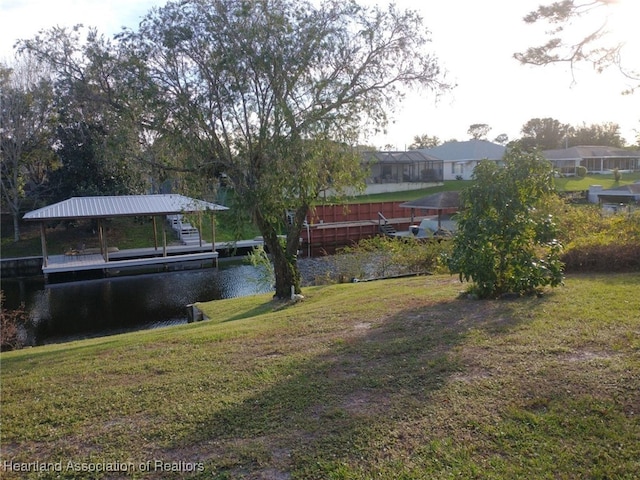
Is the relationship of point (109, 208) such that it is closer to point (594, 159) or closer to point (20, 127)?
point (20, 127)

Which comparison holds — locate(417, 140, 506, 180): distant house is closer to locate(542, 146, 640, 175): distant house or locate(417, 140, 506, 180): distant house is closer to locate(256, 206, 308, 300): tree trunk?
locate(542, 146, 640, 175): distant house

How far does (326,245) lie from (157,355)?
2568cm

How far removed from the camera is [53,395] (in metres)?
5.04

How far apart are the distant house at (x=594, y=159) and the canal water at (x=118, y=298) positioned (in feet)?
156

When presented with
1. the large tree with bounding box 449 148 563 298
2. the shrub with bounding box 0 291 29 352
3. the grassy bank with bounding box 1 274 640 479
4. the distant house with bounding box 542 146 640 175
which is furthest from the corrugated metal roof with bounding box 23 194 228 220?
the distant house with bounding box 542 146 640 175

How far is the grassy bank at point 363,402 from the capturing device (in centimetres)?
345

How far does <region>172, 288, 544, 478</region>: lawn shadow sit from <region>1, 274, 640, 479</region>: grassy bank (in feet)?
0.05

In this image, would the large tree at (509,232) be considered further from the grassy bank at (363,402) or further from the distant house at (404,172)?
the distant house at (404,172)

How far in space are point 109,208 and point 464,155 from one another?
4259 cm

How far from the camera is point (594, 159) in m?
62.2

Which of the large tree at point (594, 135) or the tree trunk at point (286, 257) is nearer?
the tree trunk at point (286, 257)

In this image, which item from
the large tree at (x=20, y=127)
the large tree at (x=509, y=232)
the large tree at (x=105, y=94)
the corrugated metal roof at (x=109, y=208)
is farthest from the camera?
the large tree at (x=20, y=127)

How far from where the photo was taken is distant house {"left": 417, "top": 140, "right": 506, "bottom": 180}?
56438mm

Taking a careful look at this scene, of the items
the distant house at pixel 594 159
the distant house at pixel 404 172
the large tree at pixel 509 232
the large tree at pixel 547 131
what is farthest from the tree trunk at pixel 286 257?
the large tree at pixel 547 131
